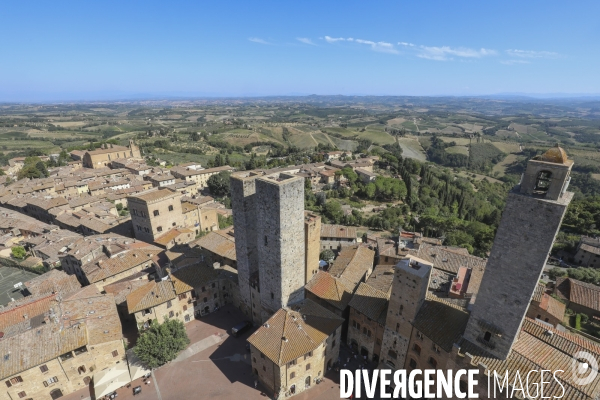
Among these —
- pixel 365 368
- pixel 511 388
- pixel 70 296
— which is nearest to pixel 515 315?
A: pixel 511 388

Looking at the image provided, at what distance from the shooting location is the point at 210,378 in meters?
31.4

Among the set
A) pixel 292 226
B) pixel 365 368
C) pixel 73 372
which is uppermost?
pixel 292 226

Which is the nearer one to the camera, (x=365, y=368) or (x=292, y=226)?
(x=292, y=226)

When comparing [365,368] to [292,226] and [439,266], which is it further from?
[439,266]

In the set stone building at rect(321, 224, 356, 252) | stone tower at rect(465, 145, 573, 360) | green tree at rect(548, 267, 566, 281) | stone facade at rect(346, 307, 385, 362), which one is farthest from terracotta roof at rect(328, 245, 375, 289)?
green tree at rect(548, 267, 566, 281)

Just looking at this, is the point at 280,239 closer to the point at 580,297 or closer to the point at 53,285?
the point at 53,285

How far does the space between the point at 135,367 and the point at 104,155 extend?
109776 mm

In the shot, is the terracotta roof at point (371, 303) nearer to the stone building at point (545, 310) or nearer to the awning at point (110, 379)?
the stone building at point (545, 310)

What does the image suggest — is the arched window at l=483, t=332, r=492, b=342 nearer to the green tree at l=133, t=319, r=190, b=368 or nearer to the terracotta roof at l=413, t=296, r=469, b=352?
the terracotta roof at l=413, t=296, r=469, b=352

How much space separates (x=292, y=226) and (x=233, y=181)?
859 centimetres

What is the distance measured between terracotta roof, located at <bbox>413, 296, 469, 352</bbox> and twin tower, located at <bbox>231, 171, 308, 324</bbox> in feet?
43.7

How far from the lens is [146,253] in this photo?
47.3 meters

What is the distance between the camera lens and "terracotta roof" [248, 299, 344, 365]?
91.8ft

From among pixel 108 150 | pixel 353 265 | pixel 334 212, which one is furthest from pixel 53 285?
pixel 108 150
